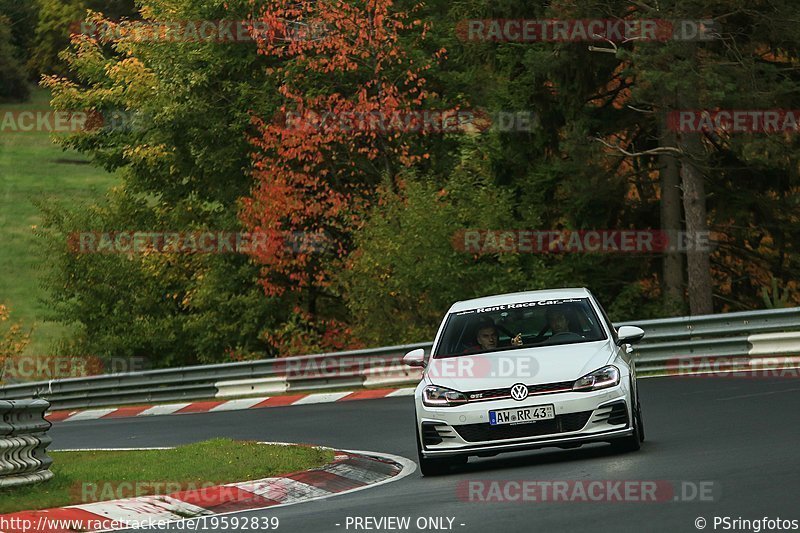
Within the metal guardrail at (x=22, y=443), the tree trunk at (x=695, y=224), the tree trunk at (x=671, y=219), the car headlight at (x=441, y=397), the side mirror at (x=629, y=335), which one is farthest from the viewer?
the tree trunk at (x=671, y=219)

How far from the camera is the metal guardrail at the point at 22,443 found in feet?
40.1

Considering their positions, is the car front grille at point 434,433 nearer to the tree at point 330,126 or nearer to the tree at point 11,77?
the tree at point 330,126

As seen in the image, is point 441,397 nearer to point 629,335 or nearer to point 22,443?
point 629,335

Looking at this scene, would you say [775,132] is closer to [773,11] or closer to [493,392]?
[773,11]

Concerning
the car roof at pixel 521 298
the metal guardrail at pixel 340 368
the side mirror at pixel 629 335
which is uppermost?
the car roof at pixel 521 298

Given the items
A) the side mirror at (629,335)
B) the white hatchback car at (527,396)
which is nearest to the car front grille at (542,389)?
the white hatchback car at (527,396)

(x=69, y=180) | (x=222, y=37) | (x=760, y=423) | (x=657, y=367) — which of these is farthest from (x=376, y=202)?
(x=69, y=180)

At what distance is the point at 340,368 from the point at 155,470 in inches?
531

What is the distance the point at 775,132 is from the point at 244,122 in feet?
53.5

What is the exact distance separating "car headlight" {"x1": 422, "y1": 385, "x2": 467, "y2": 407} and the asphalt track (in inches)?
25.2

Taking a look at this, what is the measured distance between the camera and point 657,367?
945 inches

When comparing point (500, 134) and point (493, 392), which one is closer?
point (493, 392)

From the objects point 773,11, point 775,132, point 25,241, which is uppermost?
point 773,11

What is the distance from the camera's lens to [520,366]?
43.3 feet
